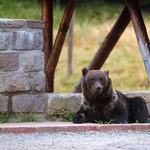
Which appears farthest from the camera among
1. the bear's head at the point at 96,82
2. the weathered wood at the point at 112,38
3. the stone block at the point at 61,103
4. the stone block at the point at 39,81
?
the weathered wood at the point at 112,38

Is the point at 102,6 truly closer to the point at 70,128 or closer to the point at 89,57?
the point at 89,57

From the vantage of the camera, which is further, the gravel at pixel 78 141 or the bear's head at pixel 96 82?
the bear's head at pixel 96 82

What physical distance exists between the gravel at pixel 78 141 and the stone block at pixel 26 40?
1.36 m

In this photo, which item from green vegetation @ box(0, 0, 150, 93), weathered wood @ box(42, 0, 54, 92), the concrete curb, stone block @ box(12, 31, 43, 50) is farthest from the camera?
green vegetation @ box(0, 0, 150, 93)

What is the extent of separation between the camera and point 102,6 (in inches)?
1065

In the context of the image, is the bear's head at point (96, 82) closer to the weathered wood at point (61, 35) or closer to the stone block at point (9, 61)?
the stone block at point (9, 61)

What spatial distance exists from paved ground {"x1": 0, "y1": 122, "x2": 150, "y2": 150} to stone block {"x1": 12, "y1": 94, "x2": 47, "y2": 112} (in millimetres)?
858

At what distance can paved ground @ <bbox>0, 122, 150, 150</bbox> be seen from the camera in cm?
362

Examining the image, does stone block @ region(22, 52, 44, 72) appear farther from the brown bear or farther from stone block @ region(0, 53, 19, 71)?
the brown bear

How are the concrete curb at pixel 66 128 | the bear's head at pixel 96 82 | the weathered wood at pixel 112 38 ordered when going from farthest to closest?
the weathered wood at pixel 112 38, the bear's head at pixel 96 82, the concrete curb at pixel 66 128

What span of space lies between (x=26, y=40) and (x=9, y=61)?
356 mm

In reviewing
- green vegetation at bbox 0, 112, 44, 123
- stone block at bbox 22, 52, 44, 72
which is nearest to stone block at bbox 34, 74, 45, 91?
stone block at bbox 22, 52, 44, 72

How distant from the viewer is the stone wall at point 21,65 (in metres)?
5.19

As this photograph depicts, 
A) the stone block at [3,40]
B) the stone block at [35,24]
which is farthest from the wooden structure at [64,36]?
the stone block at [3,40]
